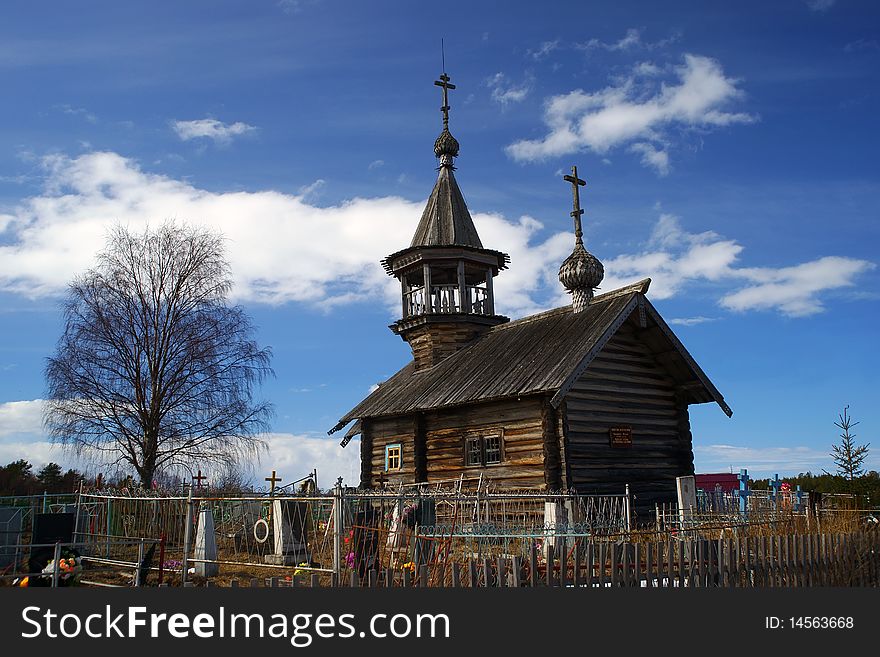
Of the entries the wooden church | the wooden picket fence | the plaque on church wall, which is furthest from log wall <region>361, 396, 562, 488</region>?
the wooden picket fence

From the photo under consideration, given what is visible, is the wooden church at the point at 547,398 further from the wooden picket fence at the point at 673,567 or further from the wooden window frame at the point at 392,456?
the wooden picket fence at the point at 673,567

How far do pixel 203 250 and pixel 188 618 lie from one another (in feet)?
77.2

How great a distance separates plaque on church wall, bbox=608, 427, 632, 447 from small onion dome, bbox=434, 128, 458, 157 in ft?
51.8

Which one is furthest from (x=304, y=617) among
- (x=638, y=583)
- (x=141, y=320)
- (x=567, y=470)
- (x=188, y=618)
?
(x=141, y=320)

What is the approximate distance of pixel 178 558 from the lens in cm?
1784

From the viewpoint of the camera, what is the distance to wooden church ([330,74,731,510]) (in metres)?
21.0

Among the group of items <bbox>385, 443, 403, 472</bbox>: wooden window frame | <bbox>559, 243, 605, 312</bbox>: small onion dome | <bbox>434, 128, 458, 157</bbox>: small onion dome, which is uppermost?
<bbox>434, 128, 458, 157</bbox>: small onion dome

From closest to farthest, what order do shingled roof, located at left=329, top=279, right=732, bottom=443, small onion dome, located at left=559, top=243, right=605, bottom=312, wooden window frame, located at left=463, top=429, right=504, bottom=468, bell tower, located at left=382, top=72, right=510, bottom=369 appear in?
shingled roof, located at left=329, top=279, right=732, bottom=443
wooden window frame, located at left=463, top=429, right=504, bottom=468
small onion dome, located at left=559, top=243, right=605, bottom=312
bell tower, located at left=382, top=72, right=510, bottom=369

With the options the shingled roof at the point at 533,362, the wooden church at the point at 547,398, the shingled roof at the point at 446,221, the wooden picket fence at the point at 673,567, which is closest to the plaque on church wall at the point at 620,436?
the wooden church at the point at 547,398

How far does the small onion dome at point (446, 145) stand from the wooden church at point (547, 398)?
530 cm

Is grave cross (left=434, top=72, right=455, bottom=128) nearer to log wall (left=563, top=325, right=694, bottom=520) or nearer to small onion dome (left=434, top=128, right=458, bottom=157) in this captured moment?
small onion dome (left=434, top=128, right=458, bottom=157)

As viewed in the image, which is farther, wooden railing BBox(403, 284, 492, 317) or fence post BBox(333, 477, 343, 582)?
wooden railing BBox(403, 284, 492, 317)

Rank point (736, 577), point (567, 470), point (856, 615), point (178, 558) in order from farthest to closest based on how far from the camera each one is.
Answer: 1. point (567, 470)
2. point (178, 558)
3. point (736, 577)
4. point (856, 615)

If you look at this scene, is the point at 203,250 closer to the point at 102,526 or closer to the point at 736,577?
the point at 102,526
